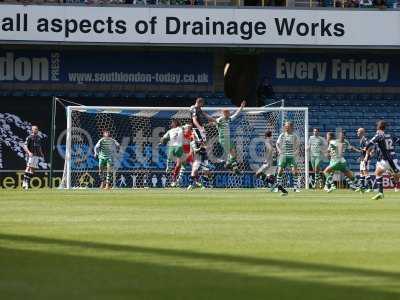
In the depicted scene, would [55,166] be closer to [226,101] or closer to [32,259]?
[226,101]

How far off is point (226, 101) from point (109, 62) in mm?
5033

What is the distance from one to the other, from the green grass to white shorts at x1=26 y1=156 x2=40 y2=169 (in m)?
17.1

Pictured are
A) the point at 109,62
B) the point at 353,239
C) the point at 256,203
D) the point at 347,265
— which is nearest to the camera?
the point at 347,265

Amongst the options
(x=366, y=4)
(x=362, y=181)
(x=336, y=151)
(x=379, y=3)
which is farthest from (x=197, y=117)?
(x=379, y=3)

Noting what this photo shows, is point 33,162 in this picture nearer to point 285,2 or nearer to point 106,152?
point 106,152

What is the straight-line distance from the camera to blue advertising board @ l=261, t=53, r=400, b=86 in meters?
47.8

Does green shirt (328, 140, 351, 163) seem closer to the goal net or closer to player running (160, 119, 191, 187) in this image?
the goal net

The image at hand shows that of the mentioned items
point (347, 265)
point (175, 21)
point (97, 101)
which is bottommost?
point (347, 265)

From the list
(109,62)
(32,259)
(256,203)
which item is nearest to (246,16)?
(109,62)

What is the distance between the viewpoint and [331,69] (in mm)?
48062

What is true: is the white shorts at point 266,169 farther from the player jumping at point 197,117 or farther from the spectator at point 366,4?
the spectator at point 366,4

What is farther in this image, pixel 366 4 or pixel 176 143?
pixel 366 4

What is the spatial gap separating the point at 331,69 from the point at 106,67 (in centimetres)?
→ 944

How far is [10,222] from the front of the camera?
16453mm
